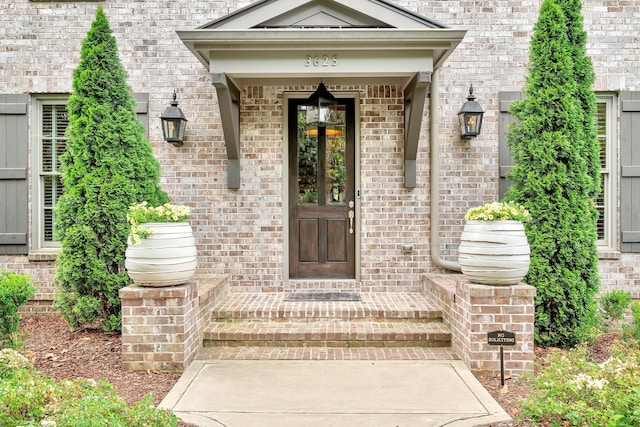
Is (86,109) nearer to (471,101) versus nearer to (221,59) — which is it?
(221,59)

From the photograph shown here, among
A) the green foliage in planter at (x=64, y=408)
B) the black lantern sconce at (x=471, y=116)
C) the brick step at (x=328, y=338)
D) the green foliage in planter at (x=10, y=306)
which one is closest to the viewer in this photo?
the green foliage in planter at (x=64, y=408)

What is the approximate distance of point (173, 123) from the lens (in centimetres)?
513

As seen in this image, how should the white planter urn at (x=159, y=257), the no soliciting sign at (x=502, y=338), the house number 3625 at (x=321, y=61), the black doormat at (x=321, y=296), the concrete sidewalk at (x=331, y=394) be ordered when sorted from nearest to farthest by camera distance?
1. the concrete sidewalk at (x=331, y=394)
2. the no soliciting sign at (x=502, y=338)
3. the white planter urn at (x=159, y=257)
4. the house number 3625 at (x=321, y=61)
5. the black doormat at (x=321, y=296)

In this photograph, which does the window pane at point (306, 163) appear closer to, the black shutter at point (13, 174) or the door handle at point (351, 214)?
the door handle at point (351, 214)

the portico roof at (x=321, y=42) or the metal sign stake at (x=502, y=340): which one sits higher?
the portico roof at (x=321, y=42)

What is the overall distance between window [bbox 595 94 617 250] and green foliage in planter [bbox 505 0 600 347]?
137cm

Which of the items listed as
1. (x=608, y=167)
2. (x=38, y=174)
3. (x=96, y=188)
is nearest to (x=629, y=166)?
(x=608, y=167)

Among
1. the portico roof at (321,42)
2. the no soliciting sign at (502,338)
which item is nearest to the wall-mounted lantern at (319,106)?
the portico roof at (321,42)

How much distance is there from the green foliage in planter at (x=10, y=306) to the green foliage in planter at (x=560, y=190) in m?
4.80

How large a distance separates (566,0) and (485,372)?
3.63m

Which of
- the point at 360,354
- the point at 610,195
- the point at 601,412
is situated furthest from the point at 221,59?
the point at 610,195

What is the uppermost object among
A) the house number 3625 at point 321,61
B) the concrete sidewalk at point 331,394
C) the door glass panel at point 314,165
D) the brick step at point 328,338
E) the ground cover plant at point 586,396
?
the house number 3625 at point 321,61

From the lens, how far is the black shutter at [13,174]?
5.40 metres

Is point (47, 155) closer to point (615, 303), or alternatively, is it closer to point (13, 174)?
point (13, 174)
